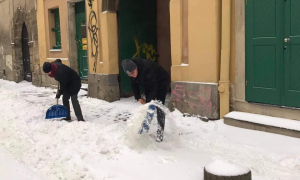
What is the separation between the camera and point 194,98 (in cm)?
689

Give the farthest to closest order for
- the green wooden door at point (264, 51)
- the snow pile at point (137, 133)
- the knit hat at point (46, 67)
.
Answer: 1. the knit hat at point (46, 67)
2. the green wooden door at point (264, 51)
3. the snow pile at point (137, 133)

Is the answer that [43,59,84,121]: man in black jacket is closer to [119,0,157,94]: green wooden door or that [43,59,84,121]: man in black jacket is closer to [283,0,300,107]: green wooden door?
[119,0,157,94]: green wooden door

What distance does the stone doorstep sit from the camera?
17.0 ft

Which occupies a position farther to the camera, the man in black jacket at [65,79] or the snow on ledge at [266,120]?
the man in black jacket at [65,79]

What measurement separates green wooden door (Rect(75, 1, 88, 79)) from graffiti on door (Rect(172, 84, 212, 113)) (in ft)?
16.9

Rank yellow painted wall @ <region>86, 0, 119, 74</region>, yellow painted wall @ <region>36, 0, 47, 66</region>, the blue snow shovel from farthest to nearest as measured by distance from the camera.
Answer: yellow painted wall @ <region>36, 0, 47, 66</region> → yellow painted wall @ <region>86, 0, 119, 74</region> → the blue snow shovel

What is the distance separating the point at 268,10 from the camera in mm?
5715

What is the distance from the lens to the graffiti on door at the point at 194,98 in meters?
6.64

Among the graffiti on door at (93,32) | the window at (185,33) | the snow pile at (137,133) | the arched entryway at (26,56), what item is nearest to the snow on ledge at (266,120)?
the snow pile at (137,133)

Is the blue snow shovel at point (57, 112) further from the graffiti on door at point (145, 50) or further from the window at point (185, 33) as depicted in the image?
the graffiti on door at point (145, 50)

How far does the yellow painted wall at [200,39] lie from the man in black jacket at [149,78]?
1.64 meters

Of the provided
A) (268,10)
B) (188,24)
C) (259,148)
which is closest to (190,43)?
(188,24)

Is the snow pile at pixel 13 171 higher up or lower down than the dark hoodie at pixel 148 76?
lower down

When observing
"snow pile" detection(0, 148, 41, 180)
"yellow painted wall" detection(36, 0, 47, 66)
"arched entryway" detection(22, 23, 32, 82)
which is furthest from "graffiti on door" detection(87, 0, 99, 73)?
"arched entryway" detection(22, 23, 32, 82)
